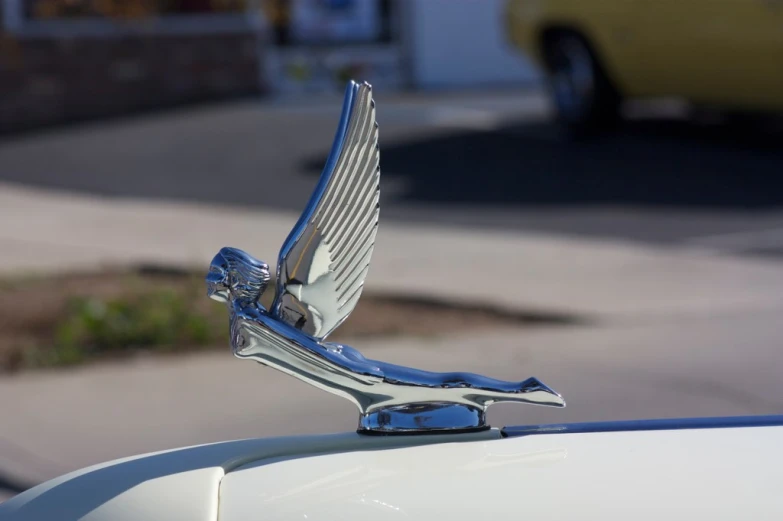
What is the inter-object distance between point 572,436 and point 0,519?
0.86 metres

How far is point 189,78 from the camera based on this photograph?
639 inches

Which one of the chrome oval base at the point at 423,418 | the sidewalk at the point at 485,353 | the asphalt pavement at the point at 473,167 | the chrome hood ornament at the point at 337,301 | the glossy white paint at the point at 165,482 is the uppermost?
the chrome hood ornament at the point at 337,301

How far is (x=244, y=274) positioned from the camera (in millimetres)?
1686

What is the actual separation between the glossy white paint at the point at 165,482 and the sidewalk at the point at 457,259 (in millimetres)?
4930

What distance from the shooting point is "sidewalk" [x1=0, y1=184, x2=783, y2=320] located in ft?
23.0

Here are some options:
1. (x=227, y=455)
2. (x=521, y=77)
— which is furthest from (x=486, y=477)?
(x=521, y=77)

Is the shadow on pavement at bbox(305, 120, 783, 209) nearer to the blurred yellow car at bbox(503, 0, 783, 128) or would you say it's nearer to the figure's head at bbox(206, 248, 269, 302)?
the blurred yellow car at bbox(503, 0, 783, 128)

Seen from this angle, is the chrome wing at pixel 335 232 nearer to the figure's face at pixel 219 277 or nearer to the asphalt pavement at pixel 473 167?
the figure's face at pixel 219 277

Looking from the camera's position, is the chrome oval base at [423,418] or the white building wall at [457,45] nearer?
the chrome oval base at [423,418]

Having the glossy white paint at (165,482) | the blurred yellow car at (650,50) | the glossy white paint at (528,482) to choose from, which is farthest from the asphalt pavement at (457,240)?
the glossy white paint at (528,482)

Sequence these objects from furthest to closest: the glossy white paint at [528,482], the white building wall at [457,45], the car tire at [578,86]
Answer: the white building wall at [457,45]
the car tire at [578,86]
the glossy white paint at [528,482]

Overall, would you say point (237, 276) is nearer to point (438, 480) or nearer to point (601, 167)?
point (438, 480)

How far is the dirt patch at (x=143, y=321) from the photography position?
6.36 metres

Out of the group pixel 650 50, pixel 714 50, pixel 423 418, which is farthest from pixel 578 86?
pixel 423 418
